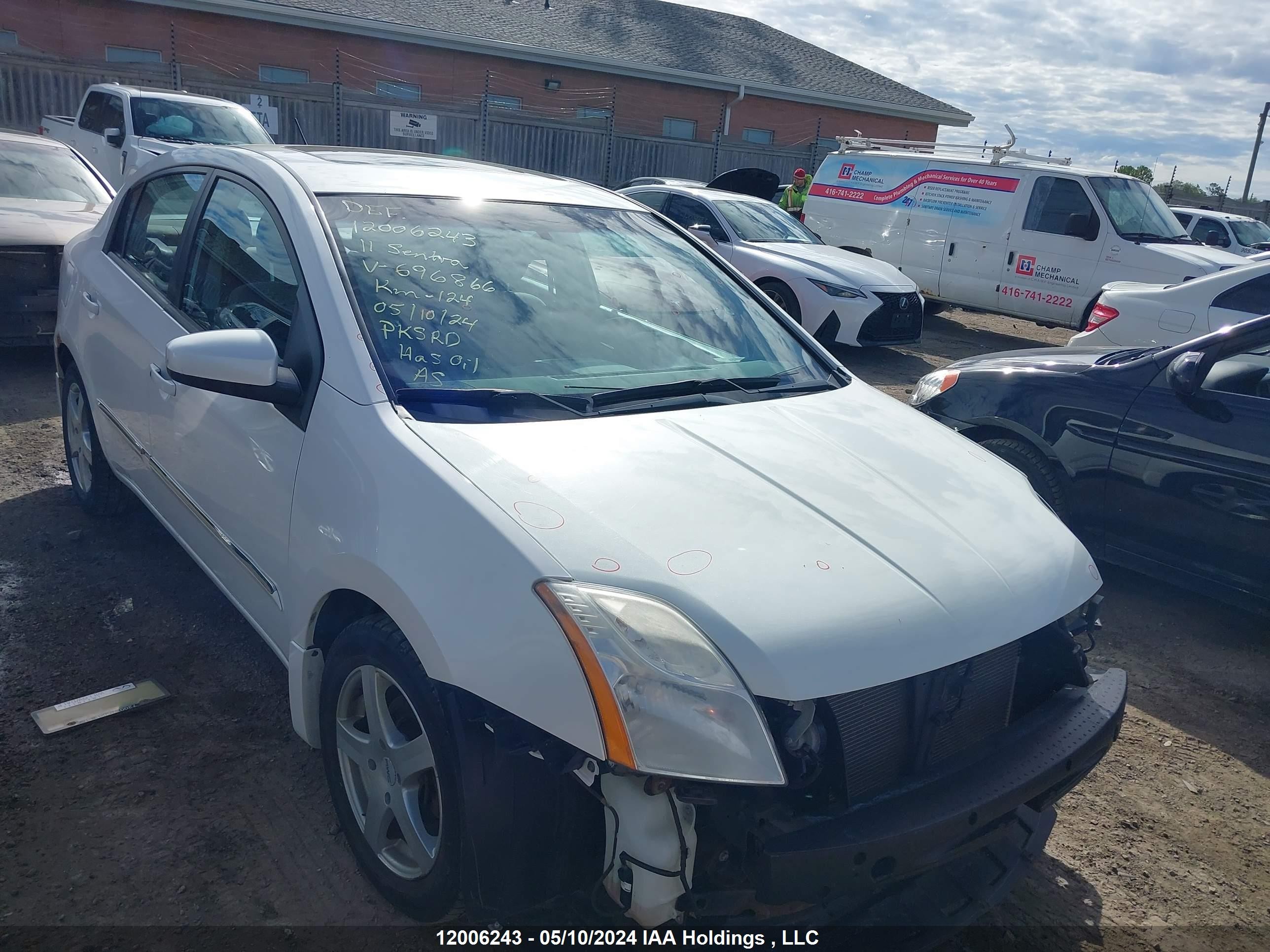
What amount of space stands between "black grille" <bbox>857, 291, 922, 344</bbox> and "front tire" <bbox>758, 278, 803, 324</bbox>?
0.68 m

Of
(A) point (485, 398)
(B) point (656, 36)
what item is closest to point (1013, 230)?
(A) point (485, 398)

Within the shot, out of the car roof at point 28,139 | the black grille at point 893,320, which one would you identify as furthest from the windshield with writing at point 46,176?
the black grille at point 893,320

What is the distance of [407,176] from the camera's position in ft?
10.4

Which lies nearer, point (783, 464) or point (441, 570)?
point (441, 570)

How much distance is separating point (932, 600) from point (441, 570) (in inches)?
41.6

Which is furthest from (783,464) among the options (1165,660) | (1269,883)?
(1165,660)

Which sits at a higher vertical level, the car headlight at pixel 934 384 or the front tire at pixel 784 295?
the car headlight at pixel 934 384

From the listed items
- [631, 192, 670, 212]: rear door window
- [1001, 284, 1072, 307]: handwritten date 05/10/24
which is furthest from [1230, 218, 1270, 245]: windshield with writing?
[631, 192, 670, 212]: rear door window

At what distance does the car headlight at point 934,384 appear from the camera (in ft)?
17.5

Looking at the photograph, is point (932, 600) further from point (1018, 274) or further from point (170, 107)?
point (170, 107)

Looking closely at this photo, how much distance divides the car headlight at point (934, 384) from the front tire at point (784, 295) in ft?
14.8

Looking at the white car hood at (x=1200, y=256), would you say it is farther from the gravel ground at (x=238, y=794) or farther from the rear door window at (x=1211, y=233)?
the gravel ground at (x=238, y=794)

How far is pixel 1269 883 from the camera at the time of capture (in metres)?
2.87

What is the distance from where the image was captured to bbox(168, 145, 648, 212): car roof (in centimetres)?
303
